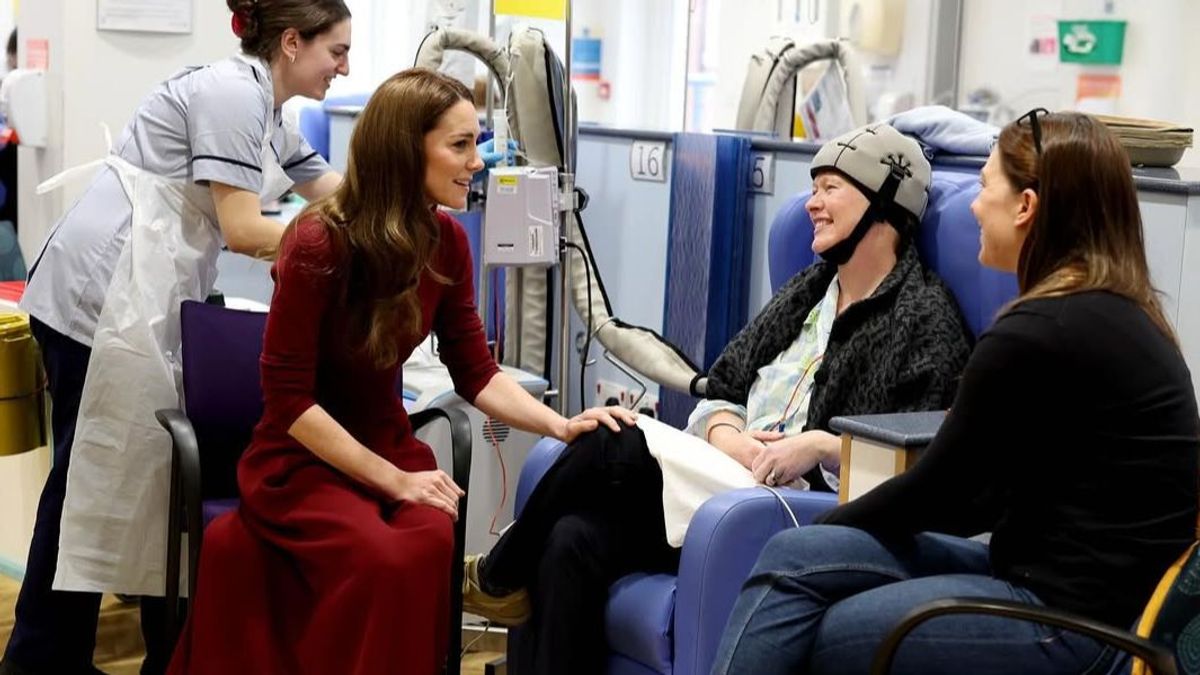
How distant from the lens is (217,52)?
468 centimetres

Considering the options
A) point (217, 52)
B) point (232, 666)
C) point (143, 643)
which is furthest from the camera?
point (217, 52)

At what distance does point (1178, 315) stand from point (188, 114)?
173 cm

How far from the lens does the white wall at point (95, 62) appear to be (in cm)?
449

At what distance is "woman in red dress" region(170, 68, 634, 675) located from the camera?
2443 mm

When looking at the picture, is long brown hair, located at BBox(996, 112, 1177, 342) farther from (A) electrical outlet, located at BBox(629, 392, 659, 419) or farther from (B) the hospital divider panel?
(A) electrical outlet, located at BBox(629, 392, 659, 419)

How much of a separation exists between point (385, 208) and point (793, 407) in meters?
0.80

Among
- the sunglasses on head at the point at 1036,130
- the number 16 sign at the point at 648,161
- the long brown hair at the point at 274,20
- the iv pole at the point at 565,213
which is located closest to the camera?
the sunglasses on head at the point at 1036,130

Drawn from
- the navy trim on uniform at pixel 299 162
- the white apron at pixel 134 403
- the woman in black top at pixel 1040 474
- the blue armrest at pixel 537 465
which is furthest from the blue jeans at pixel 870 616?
the navy trim on uniform at pixel 299 162

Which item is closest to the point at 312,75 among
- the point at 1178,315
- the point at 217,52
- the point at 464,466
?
the point at 464,466

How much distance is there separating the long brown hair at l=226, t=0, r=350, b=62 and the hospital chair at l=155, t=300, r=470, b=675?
0.49 meters

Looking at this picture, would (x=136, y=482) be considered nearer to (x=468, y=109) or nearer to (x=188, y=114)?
(x=188, y=114)

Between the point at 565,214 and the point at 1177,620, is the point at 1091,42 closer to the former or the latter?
the point at 565,214

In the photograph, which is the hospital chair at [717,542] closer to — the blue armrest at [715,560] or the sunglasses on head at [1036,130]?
the blue armrest at [715,560]

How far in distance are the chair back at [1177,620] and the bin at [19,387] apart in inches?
87.0
